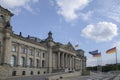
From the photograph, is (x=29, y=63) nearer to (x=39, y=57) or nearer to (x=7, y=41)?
(x=39, y=57)

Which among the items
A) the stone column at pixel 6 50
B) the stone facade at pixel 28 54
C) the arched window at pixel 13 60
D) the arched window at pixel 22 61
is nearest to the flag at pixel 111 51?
the stone facade at pixel 28 54

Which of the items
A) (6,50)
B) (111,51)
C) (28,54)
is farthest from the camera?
(28,54)

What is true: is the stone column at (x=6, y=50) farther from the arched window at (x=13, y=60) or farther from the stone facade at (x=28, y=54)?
the arched window at (x=13, y=60)

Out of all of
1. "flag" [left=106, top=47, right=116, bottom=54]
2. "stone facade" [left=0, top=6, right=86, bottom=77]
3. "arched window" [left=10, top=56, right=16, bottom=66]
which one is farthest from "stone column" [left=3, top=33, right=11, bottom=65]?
"flag" [left=106, top=47, right=116, bottom=54]

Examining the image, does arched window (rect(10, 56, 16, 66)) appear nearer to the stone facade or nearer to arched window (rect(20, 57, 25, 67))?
the stone facade

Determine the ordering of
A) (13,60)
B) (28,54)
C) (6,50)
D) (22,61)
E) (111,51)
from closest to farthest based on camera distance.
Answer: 1. (6,50)
2. (111,51)
3. (13,60)
4. (22,61)
5. (28,54)

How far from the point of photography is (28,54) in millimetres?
91062

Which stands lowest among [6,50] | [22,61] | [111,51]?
[22,61]

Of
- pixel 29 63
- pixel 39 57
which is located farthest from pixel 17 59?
pixel 39 57

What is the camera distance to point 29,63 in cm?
9262

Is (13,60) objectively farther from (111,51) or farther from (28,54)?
(111,51)

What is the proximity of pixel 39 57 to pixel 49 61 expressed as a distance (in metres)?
7.85

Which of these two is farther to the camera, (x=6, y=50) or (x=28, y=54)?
(x=28, y=54)

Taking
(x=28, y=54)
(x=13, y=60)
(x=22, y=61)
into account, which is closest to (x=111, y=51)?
(x=28, y=54)
